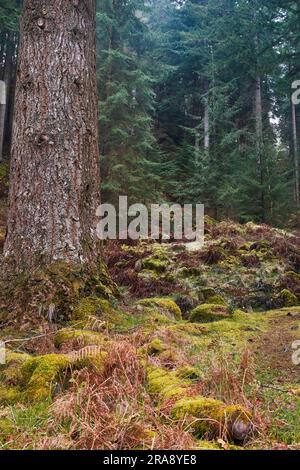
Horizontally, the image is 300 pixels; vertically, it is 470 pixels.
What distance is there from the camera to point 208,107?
1955 cm

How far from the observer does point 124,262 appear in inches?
368

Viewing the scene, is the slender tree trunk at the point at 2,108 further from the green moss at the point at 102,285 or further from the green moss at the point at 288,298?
the green moss at the point at 102,285

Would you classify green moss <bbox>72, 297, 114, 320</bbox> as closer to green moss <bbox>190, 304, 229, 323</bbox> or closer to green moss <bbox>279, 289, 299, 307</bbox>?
green moss <bbox>190, 304, 229, 323</bbox>

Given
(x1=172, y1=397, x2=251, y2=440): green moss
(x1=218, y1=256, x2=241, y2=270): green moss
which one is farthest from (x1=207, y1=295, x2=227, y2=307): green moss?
(x1=172, y1=397, x2=251, y2=440): green moss

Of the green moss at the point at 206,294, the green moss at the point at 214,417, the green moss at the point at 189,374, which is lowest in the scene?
the green moss at the point at 214,417

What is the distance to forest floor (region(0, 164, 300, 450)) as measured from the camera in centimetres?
199

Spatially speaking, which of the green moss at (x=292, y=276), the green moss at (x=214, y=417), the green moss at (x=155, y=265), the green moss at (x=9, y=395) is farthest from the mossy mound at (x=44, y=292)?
the green moss at (x=292, y=276)

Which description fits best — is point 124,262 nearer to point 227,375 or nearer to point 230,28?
point 227,375

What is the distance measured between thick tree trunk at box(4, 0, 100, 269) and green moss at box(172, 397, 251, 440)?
8.89ft

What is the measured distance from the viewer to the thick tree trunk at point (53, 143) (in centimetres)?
452

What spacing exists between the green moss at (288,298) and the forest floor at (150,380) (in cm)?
90

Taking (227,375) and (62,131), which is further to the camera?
(62,131)
